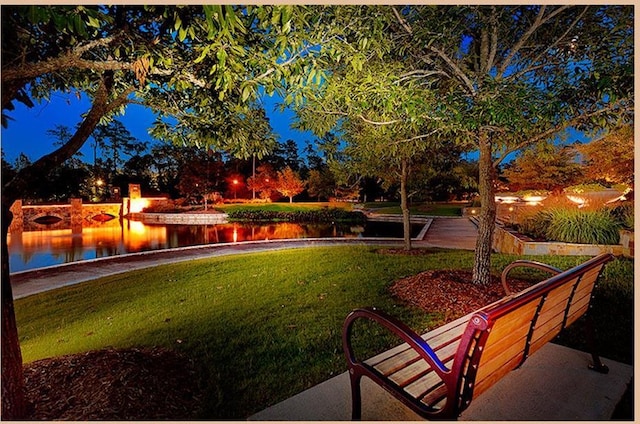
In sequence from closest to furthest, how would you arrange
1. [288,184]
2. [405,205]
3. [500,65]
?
[500,65], [405,205], [288,184]

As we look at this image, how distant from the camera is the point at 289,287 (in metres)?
6.07

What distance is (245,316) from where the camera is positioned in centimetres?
468

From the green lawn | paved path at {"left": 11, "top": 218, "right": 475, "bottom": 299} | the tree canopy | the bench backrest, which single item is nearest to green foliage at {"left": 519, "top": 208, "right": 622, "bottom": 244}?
the green lawn

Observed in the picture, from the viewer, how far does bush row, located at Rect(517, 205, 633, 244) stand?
26.0 ft

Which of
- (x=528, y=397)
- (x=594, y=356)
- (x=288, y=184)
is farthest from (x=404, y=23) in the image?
(x=288, y=184)

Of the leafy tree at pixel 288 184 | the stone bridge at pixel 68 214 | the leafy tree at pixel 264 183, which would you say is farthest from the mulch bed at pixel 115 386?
the leafy tree at pixel 264 183

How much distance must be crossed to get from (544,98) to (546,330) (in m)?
2.88

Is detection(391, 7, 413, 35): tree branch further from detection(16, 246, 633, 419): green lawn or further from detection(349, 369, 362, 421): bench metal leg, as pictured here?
detection(349, 369, 362, 421): bench metal leg

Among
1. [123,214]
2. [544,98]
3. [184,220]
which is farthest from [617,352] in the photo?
[123,214]

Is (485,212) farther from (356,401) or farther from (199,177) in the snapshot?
(199,177)

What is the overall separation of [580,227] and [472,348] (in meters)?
8.29

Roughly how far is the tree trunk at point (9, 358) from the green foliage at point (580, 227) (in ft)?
32.2

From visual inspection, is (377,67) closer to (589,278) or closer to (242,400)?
(589,278)

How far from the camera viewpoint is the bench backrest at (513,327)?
72.1 inches
